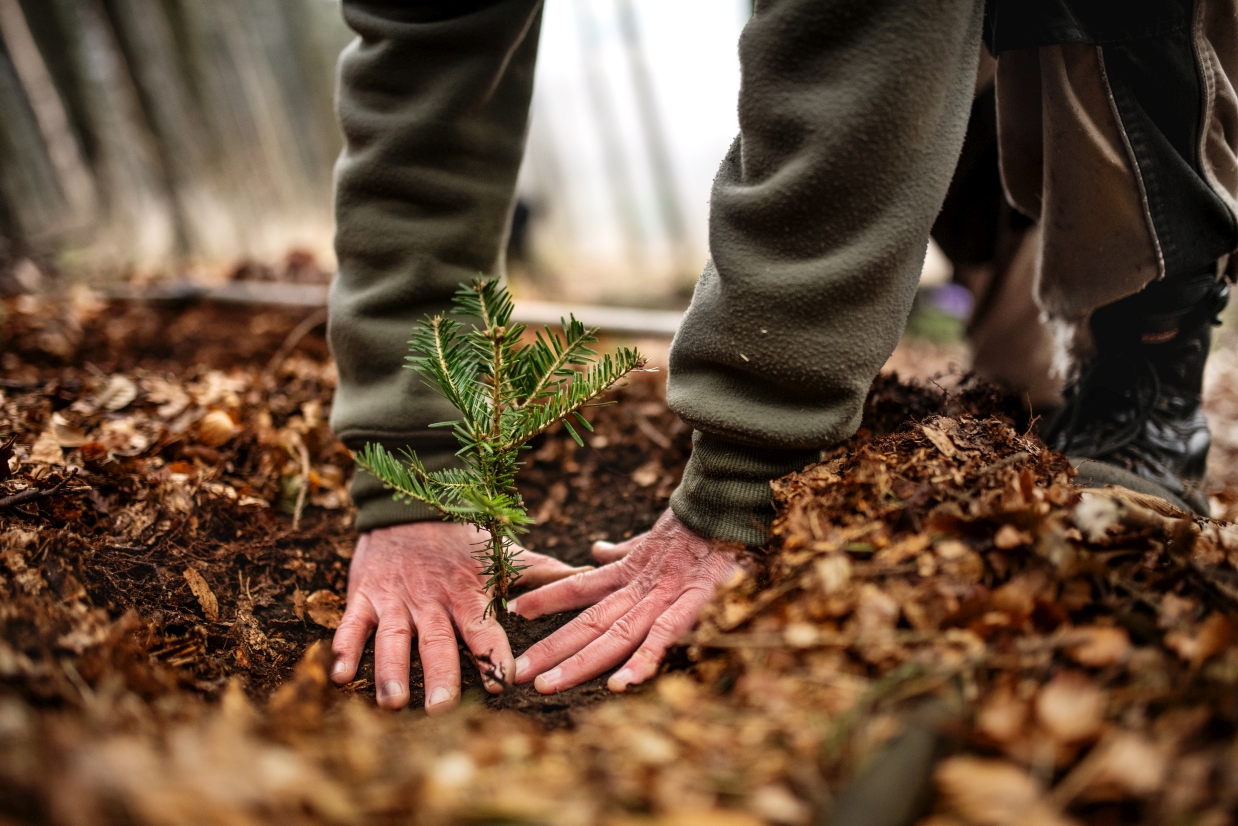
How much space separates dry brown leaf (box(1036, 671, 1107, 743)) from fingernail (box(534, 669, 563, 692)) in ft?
2.68

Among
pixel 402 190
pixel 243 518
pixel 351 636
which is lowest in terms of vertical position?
pixel 351 636

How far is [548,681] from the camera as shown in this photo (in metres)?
1.26

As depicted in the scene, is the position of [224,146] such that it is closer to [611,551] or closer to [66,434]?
[66,434]

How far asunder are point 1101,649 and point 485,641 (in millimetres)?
1076

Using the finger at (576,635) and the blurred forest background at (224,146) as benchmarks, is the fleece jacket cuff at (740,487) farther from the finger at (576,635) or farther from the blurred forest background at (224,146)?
the blurred forest background at (224,146)

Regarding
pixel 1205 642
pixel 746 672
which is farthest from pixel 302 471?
pixel 1205 642

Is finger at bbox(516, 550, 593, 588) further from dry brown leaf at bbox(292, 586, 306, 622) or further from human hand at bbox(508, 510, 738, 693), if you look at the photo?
dry brown leaf at bbox(292, 586, 306, 622)

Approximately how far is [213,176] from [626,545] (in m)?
8.32

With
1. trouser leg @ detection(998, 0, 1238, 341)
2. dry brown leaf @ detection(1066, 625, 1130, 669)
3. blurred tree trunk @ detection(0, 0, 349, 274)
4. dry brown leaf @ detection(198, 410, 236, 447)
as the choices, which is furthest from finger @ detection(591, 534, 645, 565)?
blurred tree trunk @ detection(0, 0, 349, 274)

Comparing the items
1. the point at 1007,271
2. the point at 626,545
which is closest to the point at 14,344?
the point at 626,545

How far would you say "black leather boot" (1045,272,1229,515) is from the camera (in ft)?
6.49

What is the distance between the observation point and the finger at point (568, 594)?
1483 millimetres

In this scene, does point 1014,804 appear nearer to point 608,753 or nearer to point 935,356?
point 608,753

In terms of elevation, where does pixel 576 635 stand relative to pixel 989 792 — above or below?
below
